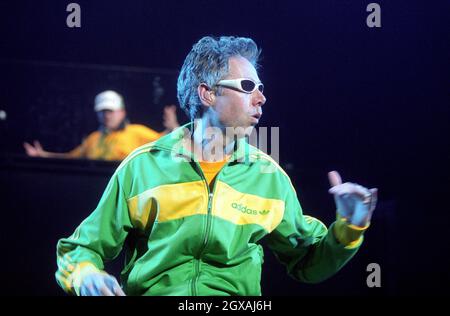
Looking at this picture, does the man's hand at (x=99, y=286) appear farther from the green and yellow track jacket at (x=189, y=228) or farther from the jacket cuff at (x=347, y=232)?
the jacket cuff at (x=347, y=232)

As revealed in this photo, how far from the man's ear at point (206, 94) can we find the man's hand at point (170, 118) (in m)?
2.24

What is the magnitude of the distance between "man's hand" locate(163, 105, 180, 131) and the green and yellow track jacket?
7.55 feet

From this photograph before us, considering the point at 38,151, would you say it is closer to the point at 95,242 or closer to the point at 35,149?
the point at 35,149

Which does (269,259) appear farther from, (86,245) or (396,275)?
(86,245)

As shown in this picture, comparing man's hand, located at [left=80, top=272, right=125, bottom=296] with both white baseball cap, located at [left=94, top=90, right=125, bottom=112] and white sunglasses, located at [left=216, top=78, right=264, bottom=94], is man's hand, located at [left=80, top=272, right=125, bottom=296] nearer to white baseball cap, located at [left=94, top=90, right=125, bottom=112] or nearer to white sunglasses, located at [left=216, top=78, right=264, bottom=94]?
white sunglasses, located at [left=216, top=78, right=264, bottom=94]

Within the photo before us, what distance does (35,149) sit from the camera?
4141 millimetres

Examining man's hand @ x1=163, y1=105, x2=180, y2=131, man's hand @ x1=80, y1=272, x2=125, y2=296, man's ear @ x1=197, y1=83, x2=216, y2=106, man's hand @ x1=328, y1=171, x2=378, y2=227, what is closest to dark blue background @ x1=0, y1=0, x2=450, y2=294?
man's hand @ x1=163, y1=105, x2=180, y2=131

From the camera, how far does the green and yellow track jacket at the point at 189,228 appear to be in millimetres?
1910

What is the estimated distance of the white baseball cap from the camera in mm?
4281

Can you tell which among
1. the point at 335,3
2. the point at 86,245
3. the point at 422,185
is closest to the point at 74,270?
the point at 86,245

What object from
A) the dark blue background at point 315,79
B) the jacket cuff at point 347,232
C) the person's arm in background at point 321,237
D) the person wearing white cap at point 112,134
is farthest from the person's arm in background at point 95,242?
the person wearing white cap at point 112,134

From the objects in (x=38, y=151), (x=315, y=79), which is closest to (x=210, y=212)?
(x=315, y=79)
